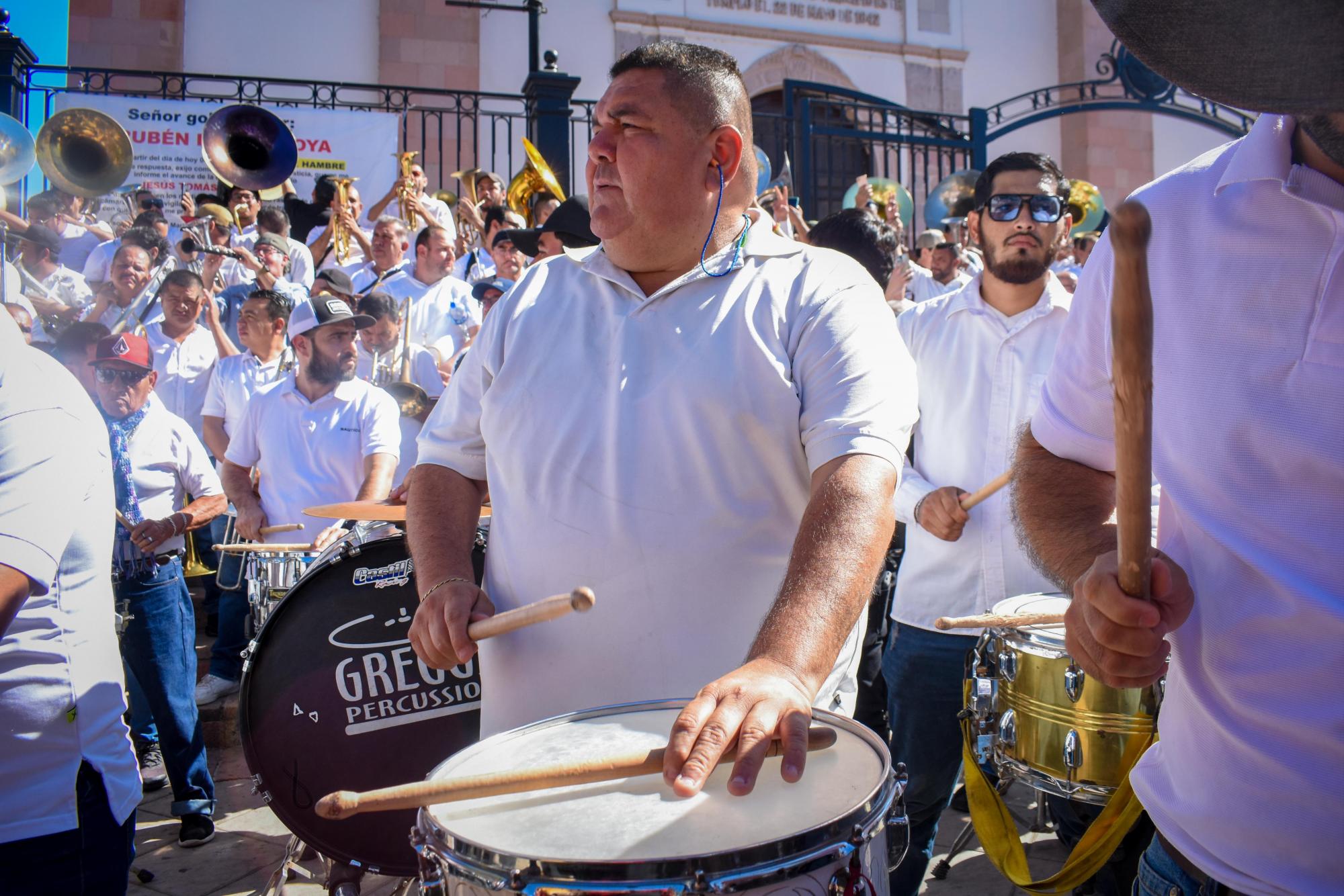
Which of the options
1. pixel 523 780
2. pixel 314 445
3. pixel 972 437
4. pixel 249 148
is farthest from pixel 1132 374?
pixel 249 148

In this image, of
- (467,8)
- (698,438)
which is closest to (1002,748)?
(698,438)

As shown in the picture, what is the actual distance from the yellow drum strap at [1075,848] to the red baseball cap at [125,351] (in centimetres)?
413

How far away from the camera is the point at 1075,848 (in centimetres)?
274

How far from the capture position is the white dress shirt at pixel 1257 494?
1255 millimetres

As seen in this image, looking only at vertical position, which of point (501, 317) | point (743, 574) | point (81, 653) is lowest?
point (81, 653)

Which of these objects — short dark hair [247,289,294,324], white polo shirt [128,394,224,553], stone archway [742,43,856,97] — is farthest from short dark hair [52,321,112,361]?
stone archway [742,43,856,97]

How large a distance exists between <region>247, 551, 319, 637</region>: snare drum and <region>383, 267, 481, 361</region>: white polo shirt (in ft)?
9.83

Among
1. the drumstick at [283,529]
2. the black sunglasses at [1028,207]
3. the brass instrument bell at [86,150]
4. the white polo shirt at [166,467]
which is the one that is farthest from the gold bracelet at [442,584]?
the brass instrument bell at [86,150]

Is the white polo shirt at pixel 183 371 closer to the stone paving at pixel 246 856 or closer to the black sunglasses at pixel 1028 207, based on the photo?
the stone paving at pixel 246 856

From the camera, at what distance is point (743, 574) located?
2.03 m

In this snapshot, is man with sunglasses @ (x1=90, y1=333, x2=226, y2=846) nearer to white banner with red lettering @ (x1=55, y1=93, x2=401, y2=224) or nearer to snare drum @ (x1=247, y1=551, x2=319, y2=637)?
snare drum @ (x1=247, y1=551, x2=319, y2=637)

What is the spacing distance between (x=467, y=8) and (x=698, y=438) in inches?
566

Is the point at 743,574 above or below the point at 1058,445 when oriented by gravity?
below

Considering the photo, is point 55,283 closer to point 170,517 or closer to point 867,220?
point 170,517
